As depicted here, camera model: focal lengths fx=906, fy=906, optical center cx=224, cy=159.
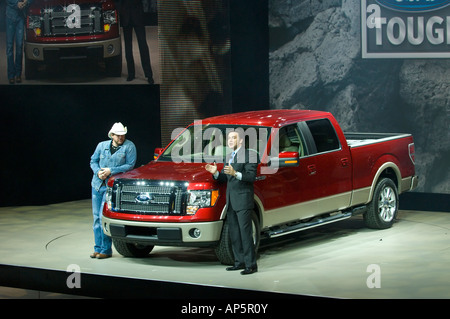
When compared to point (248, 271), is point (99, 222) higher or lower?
higher

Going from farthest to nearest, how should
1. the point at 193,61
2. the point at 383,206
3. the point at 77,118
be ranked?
the point at 193,61 < the point at 77,118 < the point at 383,206

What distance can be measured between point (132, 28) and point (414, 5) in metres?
4.55

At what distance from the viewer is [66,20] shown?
14266mm

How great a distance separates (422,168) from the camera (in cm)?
1394

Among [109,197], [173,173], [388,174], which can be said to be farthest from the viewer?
[388,174]

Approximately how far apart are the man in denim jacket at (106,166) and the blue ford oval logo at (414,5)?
5481 mm

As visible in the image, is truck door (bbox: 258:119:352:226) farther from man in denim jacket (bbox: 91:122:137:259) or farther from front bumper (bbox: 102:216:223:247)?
man in denim jacket (bbox: 91:122:137:259)

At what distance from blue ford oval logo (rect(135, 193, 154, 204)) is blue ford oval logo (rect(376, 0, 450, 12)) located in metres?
6.07

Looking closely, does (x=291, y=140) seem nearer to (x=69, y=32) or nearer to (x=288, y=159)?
(x=288, y=159)

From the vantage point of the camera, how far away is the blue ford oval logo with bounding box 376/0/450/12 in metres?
13.5

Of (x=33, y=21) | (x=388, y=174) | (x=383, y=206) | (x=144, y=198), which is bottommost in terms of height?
(x=383, y=206)

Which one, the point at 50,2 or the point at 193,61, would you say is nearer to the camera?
the point at 50,2

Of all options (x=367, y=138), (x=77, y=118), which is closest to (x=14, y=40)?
(x=77, y=118)

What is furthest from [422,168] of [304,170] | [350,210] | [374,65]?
[304,170]
